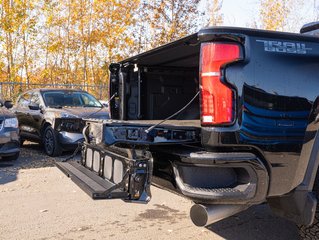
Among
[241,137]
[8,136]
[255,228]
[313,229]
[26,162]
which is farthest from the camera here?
[26,162]

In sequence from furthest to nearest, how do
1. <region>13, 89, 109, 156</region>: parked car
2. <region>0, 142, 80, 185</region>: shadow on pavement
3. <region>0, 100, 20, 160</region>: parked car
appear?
<region>13, 89, 109, 156</region>: parked car → <region>0, 100, 20, 160</region>: parked car → <region>0, 142, 80, 185</region>: shadow on pavement

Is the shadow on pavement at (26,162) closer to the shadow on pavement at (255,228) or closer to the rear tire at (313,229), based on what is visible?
the shadow on pavement at (255,228)

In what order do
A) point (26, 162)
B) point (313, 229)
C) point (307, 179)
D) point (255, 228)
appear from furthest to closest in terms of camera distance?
point (26, 162) < point (255, 228) < point (313, 229) < point (307, 179)

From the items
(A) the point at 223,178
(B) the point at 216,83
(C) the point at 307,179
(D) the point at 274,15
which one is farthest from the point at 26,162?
(D) the point at 274,15

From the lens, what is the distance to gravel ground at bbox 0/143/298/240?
388cm

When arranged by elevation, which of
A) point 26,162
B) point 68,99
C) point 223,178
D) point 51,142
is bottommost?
point 26,162

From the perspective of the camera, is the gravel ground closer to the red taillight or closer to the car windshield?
the red taillight

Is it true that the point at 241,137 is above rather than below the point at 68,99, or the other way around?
below

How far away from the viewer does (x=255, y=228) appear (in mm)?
4062

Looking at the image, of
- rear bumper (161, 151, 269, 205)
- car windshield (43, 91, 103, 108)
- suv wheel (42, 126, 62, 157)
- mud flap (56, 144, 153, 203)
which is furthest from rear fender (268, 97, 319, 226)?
car windshield (43, 91, 103, 108)

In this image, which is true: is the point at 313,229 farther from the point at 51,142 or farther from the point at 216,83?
the point at 51,142

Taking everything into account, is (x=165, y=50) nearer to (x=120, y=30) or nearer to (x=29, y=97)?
(x=29, y=97)

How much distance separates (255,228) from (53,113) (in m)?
5.64

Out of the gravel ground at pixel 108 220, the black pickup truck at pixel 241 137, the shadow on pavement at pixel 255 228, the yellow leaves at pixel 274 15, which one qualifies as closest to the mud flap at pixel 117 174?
the black pickup truck at pixel 241 137
